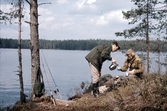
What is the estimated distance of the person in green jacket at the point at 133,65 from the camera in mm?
9555

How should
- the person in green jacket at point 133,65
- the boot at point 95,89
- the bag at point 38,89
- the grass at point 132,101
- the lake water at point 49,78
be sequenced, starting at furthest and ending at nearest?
1. the lake water at point 49,78
2. the person in green jacket at point 133,65
3. the boot at point 95,89
4. the bag at point 38,89
5. the grass at point 132,101

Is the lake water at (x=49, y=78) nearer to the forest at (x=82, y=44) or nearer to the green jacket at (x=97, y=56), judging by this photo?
the green jacket at (x=97, y=56)

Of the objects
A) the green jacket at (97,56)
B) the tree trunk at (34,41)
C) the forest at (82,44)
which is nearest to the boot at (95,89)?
the green jacket at (97,56)

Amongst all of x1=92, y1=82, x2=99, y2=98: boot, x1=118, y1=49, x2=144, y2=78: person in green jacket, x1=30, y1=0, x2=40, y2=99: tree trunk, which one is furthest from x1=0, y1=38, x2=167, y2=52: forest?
x1=118, y1=49, x2=144, y2=78: person in green jacket

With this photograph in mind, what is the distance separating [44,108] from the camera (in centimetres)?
841

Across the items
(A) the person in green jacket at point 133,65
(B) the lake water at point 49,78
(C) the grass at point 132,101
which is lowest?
(B) the lake water at point 49,78

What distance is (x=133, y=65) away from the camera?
31.8 feet

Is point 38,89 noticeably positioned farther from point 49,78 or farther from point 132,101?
point 49,78

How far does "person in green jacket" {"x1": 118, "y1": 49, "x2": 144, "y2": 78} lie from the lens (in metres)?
9.55

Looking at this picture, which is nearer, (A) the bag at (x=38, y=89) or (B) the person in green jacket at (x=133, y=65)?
(A) the bag at (x=38, y=89)

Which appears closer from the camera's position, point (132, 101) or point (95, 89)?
point (132, 101)

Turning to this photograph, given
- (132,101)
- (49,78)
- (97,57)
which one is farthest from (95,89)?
(49,78)

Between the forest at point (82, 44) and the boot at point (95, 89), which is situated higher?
the forest at point (82, 44)

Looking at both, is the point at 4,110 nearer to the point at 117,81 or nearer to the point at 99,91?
the point at 99,91
